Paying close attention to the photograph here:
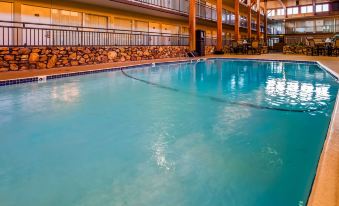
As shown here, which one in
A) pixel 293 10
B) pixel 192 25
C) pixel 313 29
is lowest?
pixel 192 25

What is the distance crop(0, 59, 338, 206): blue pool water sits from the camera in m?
1.71

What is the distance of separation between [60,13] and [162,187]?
34.9ft

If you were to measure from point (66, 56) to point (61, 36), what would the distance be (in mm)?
1669

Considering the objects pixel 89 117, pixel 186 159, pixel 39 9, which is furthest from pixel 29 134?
pixel 39 9

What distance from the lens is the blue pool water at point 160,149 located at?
5.61ft

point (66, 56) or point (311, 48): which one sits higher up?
point (311, 48)

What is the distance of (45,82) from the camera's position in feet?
20.8

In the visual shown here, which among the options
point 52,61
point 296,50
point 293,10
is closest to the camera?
point 52,61

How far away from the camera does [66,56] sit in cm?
918

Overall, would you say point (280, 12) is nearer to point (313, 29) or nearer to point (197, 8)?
point (313, 29)

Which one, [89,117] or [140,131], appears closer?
[140,131]

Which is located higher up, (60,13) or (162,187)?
(60,13)

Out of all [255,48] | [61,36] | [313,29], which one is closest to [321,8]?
[313,29]

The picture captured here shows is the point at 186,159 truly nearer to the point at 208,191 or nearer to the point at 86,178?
the point at 208,191
